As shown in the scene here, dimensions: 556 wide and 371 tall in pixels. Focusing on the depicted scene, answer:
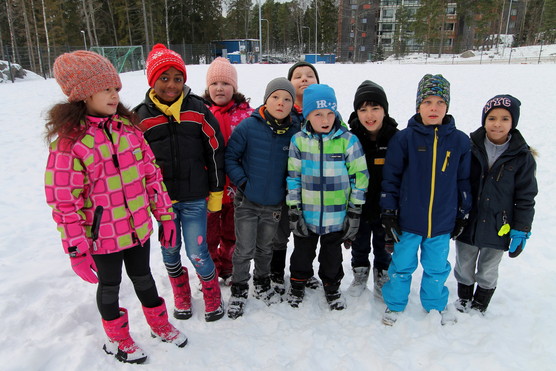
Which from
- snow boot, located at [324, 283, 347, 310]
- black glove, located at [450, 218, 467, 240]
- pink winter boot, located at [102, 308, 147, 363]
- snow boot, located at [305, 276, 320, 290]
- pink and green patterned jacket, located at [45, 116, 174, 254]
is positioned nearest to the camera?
pink and green patterned jacket, located at [45, 116, 174, 254]

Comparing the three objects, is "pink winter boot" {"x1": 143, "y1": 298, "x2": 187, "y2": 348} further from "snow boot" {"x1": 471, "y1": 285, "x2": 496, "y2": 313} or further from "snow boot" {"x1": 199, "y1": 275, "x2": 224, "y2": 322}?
"snow boot" {"x1": 471, "y1": 285, "x2": 496, "y2": 313}

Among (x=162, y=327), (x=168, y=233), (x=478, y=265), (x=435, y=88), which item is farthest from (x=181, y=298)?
(x=435, y=88)

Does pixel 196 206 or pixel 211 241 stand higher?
pixel 196 206

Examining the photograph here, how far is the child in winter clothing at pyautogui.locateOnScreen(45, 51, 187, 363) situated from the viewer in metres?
1.92

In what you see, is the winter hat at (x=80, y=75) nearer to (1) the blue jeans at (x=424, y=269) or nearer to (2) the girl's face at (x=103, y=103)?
(2) the girl's face at (x=103, y=103)

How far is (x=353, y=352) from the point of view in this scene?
8.21 ft

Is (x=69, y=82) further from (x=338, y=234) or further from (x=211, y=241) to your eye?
(x=338, y=234)

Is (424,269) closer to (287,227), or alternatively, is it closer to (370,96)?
(287,227)

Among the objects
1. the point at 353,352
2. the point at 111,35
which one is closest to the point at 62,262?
the point at 353,352

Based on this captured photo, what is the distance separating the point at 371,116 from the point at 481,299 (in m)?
1.71

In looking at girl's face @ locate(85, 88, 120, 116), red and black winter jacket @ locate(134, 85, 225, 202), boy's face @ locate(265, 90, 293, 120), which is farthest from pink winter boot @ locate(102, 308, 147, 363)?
boy's face @ locate(265, 90, 293, 120)

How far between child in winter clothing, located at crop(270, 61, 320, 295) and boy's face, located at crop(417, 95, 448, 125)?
97cm

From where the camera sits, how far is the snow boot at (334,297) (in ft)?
9.66

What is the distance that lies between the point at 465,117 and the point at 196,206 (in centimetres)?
915
